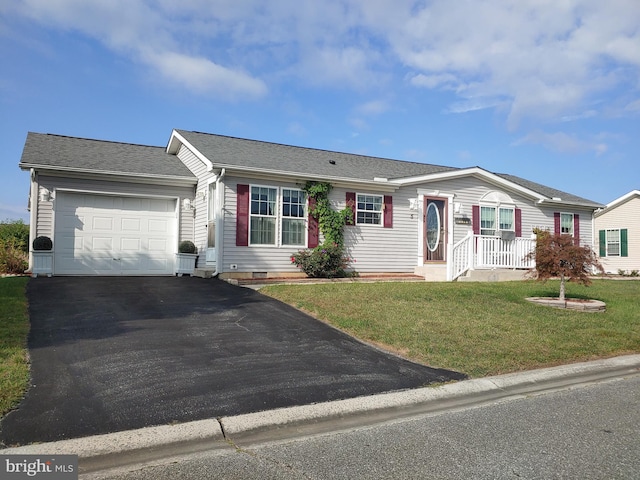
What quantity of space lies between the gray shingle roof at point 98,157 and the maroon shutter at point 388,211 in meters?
5.93

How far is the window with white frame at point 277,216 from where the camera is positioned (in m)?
13.4

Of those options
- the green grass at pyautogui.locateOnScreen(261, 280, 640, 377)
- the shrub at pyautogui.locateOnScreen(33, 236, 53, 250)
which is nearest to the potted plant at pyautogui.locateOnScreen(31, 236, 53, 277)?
the shrub at pyautogui.locateOnScreen(33, 236, 53, 250)

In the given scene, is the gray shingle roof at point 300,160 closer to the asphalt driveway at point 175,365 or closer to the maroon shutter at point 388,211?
the maroon shutter at point 388,211

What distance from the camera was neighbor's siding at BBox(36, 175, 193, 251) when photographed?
12844mm

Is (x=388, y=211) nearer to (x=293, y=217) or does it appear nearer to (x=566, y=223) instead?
(x=293, y=217)

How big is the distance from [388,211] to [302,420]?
1155 cm

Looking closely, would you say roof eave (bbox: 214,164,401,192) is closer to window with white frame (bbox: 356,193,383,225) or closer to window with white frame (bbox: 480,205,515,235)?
window with white frame (bbox: 356,193,383,225)

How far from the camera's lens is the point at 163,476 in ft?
10.7

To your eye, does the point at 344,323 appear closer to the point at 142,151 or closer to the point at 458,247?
the point at 458,247

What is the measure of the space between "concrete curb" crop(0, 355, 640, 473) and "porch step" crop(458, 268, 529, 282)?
8.45 metres

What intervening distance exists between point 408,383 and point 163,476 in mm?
2979

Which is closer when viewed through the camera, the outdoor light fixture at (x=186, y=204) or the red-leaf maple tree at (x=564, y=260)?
the red-leaf maple tree at (x=564, y=260)

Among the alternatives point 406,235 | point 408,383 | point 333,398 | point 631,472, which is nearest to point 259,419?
point 333,398

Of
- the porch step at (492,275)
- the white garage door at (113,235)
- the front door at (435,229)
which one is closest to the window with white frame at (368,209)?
the front door at (435,229)
